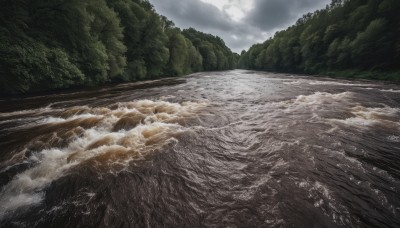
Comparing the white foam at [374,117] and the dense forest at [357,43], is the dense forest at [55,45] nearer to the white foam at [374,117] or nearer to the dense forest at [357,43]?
the white foam at [374,117]

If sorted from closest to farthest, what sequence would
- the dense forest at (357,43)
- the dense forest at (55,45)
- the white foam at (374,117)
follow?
1. the white foam at (374,117)
2. the dense forest at (55,45)
3. the dense forest at (357,43)

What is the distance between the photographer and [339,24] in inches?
1620

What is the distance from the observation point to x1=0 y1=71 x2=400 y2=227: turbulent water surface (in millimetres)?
3340

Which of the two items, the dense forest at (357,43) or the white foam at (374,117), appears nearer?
the white foam at (374,117)

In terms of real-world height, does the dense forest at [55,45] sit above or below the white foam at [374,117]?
above

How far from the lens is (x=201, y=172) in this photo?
4.62 meters

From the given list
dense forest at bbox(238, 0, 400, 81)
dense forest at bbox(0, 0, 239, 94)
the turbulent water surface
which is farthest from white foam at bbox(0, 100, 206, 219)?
dense forest at bbox(238, 0, 400, 81)

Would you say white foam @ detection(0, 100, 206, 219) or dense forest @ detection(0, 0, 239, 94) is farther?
dense forest @ detection(0, 0, 239, 94)

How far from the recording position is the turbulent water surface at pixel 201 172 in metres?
3.34

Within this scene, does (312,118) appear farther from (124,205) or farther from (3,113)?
(3,113)

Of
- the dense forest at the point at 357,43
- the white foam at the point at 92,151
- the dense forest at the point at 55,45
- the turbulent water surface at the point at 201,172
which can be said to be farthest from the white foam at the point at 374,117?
the dense forest at the point at 357,43

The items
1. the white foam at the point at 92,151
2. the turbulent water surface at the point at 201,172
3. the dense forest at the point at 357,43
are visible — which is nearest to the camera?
the turbulent water surface at the point at 201,172

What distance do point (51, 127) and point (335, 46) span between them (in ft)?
153

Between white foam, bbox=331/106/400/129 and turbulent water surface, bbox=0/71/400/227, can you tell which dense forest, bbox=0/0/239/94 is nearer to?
turbulent water surface, bbox=0/71/400/227
